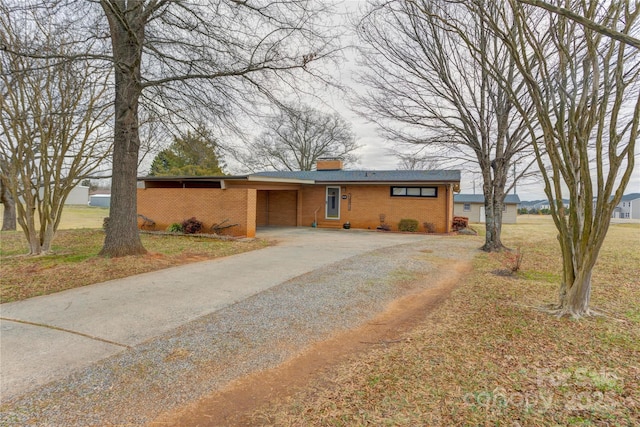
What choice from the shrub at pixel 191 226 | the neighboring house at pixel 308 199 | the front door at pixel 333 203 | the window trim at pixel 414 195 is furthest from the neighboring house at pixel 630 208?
the shrub at pixel 191 226

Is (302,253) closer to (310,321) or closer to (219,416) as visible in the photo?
(310,321)

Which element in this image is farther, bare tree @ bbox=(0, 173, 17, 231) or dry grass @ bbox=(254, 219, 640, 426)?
bare tree @ bbox=(0, 173, 17, 231)

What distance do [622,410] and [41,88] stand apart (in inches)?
Answer: 447

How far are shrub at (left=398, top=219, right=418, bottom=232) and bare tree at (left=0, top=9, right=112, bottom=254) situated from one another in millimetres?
12978

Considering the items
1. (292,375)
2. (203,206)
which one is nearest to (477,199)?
(203,206)

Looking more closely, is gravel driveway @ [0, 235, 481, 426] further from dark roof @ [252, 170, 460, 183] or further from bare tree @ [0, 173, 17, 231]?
bare tree @ [0, 173, 17, 231]

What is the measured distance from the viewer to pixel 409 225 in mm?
16469

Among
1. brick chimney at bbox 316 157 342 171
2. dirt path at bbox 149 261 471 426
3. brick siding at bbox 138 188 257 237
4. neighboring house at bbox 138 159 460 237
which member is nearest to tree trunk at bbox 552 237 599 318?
dirt path at bbox 149 261 471 426

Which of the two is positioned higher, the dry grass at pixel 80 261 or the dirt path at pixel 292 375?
the dry grass at pixel 80 261

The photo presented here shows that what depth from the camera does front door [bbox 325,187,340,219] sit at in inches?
712

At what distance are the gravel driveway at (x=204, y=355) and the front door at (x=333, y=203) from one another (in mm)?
12135

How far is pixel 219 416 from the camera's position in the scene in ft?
7.57

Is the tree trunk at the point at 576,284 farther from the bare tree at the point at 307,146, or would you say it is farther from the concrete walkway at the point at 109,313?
the bare tree at the point at 307,146

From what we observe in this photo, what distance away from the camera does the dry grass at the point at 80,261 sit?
5.72 m
